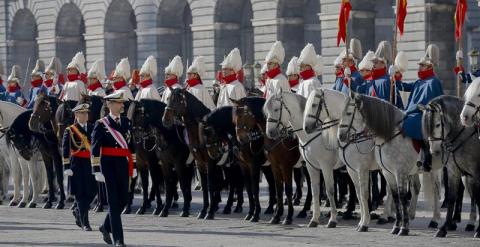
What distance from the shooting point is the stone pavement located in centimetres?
1778

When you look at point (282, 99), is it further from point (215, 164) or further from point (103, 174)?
point (103, 174)

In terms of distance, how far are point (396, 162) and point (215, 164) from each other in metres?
4.12

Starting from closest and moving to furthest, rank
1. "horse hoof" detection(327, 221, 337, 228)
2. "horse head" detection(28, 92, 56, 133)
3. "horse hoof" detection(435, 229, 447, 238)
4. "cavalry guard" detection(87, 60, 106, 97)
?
"horse hoof" detection(435, 229, 447, 238) → "horse hoof" detection(327, 221, 337, 228) → "horse head" detection(28, 92, 56, 133) → "cavalry guard" detection(87, 60, 106, 97)

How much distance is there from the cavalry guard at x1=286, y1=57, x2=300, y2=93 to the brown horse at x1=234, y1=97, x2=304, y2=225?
7.56ft

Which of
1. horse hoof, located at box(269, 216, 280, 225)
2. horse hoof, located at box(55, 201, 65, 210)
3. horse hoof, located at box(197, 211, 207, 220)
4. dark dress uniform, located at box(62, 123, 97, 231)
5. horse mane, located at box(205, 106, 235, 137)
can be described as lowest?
horse hoof, located at box(55, 201, 65, 210)

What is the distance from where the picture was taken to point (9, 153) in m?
25.6

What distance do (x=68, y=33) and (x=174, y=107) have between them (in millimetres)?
32634

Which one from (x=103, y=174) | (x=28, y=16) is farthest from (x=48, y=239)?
(x=28, y=16)

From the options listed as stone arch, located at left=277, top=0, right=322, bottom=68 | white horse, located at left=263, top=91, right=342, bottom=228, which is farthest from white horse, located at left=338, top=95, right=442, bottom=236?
stone arch, located at left=277, top=0, right=322, bottom=68

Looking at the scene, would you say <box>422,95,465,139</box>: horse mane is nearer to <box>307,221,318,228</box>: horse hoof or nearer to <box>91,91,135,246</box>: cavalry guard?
<box>307,221,318,228</box>: horse hoof

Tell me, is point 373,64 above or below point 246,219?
above

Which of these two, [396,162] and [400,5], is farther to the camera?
[400,5]

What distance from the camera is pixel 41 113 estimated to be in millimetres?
24047

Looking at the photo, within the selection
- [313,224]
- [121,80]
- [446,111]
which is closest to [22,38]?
[121,80]
